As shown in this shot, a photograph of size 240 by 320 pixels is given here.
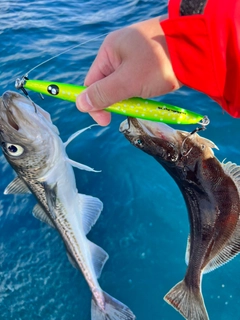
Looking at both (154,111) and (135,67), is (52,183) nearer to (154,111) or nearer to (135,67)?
(154,111)

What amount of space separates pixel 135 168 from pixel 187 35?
2.98 m

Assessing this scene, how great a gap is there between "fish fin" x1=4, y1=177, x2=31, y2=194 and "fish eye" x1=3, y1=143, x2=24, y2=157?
43cm

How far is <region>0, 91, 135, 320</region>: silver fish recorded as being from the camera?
111 inches

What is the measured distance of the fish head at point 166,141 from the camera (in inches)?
99.8

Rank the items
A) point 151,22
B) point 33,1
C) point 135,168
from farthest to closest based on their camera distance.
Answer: point 33,1, point 135,168, point 151,22

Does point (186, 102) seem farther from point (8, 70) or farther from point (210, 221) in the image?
point (8, 70)

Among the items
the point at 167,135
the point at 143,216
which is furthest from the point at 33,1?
the point at 167,135

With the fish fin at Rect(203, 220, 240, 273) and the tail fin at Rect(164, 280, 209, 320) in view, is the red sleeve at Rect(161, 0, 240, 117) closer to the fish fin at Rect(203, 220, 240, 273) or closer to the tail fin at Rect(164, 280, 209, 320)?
the fish fin at Rect(203, 220, 240, 273)

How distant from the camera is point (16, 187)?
11.0 feet

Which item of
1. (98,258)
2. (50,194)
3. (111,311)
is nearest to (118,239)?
(98,258)

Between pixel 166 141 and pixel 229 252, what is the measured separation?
1000 millimetres

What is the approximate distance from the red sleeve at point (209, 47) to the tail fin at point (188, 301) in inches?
66.3

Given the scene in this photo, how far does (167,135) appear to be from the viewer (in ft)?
8.43

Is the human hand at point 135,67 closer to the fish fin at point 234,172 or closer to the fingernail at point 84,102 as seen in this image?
the fingernail at point 84,102
